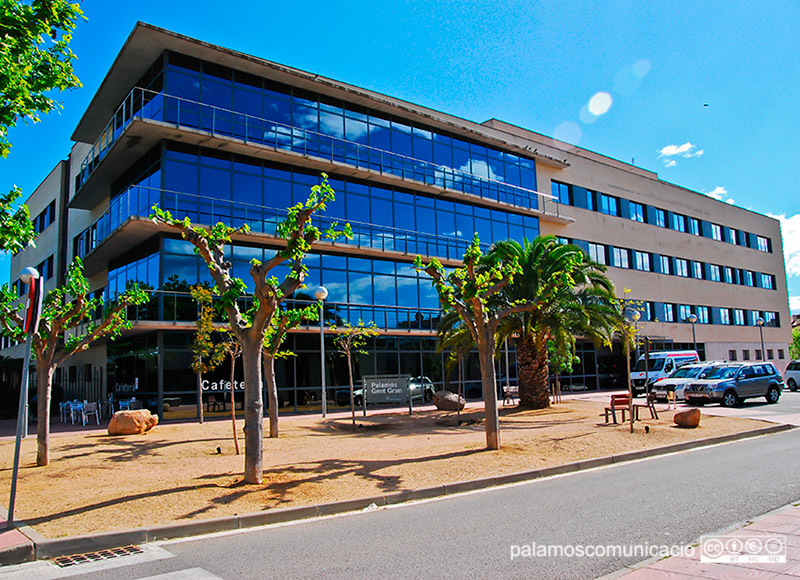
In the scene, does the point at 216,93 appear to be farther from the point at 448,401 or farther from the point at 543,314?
the point at 543,314

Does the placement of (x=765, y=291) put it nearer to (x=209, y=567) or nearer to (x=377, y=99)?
(x=377, y=99)

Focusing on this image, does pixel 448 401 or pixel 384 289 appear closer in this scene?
pixel 448 401

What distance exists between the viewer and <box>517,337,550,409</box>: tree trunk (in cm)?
2336

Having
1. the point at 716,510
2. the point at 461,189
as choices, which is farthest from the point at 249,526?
the point at 461,189

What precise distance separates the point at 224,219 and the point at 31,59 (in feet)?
48.3

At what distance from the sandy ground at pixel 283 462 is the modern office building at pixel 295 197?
6.04 metres

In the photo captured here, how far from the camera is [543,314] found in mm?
22906

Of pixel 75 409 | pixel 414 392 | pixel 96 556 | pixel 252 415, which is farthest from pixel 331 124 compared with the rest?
pixel 96 556

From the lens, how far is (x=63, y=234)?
34.5 metres

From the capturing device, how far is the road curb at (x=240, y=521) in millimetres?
6539

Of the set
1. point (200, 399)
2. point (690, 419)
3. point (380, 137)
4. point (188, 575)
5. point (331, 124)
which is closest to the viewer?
point (188, 575)

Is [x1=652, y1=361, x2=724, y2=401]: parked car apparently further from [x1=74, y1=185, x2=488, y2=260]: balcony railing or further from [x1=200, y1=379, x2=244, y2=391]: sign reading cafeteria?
[x1=200, y1=379, x2=244, y2=391]: sign reading cafeteria

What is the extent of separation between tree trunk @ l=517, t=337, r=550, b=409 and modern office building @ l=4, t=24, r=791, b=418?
6934 mm

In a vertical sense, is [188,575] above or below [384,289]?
below
